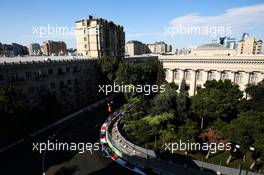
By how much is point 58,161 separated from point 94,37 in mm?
46585

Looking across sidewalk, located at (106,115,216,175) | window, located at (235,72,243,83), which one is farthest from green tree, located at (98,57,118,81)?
window, located at (235,72,243,83)

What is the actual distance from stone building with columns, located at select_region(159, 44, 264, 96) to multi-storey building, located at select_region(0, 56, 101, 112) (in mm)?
26048

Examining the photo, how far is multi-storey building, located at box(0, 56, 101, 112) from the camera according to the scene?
→ 40559 mm

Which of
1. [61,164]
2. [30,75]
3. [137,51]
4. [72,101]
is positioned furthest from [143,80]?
[137,51]

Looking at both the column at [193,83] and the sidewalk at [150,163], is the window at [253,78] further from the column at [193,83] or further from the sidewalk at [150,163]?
the sidewalk at [150,163]

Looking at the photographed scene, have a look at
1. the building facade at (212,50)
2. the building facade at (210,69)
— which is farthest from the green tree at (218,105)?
the building facade at (212,50)

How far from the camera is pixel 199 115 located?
40500 millimetres

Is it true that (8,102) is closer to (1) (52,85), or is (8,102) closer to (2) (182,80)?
(1) (52,85)

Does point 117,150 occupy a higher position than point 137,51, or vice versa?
point 137,51

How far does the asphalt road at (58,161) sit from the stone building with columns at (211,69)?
3669 cm

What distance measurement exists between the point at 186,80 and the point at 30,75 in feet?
151

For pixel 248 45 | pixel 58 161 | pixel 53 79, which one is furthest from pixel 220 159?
pixel 248 45

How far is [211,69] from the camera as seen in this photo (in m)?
59.8

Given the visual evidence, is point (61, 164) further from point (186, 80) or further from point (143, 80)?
point (186, 80)
